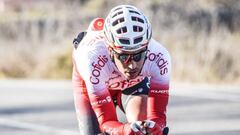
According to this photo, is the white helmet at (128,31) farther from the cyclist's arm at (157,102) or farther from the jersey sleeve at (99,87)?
the cyclist's arm at (157,102)

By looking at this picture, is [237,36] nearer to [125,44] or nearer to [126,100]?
[126,100]

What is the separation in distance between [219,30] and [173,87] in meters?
3.03

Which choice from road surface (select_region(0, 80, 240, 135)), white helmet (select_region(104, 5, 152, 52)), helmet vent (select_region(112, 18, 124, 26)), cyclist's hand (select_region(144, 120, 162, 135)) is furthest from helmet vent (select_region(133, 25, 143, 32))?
road surface (select_region(0, 80, 240, 135))

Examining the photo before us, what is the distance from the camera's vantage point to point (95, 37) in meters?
7.06

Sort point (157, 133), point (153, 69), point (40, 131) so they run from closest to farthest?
point (157, 133) < point (153, 69) < point (40, 131)

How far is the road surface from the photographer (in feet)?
39.7

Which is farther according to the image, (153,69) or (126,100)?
(126,100)

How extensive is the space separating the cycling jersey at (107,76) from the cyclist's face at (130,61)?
0.30 m

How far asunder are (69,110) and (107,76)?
7.47 metres

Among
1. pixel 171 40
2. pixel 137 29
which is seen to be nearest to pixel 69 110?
pixel 171 40

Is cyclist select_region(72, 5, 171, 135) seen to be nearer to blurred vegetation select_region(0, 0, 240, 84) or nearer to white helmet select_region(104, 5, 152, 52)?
white helmet select_region(104, 5, 152, 52)

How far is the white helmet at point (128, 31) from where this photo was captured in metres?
6.21

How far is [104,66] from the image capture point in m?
6.68

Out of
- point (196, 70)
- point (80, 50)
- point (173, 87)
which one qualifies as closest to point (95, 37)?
point (80, 50)
